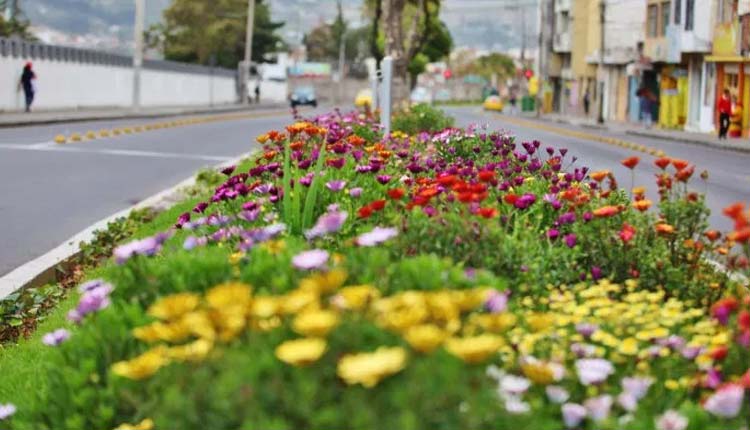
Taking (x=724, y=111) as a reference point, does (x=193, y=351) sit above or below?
above

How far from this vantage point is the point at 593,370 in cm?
390

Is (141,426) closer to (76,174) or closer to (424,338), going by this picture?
(424,338)

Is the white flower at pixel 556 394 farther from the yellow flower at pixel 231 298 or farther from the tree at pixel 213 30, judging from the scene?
the tree at pixel 213 30

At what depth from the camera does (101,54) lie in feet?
210

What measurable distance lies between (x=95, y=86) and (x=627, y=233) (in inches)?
2290

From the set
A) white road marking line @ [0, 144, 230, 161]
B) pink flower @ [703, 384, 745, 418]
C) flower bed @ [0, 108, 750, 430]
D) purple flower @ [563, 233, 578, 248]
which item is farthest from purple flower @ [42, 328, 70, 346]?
white road marking line @ [0, 144, 230, 161]

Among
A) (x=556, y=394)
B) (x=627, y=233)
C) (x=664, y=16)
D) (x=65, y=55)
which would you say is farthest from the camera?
(x=664, y=16)

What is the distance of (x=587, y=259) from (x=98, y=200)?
11.8 meters

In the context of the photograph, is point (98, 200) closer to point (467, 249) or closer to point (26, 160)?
point (26, 160)

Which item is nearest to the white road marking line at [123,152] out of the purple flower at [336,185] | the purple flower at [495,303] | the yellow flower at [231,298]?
the purple flower at [336,185]

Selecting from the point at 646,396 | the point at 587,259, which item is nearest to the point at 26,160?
the point at 587,259

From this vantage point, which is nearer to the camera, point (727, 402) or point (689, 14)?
point (727, 402)

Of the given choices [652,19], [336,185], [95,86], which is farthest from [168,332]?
[652,19]

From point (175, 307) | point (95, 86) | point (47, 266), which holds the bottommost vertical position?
point (47, 266)
